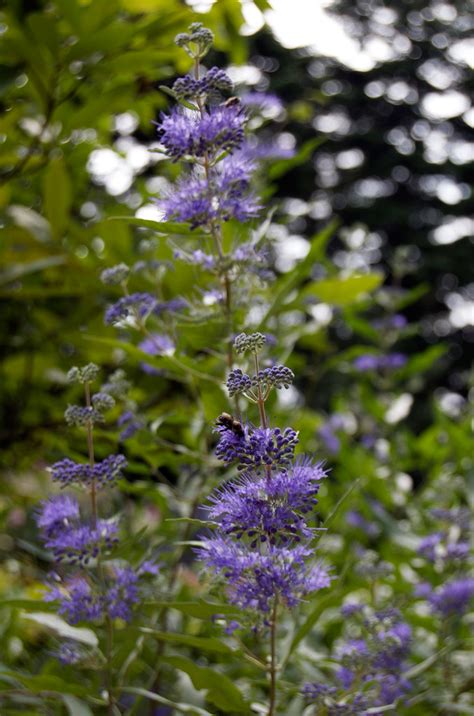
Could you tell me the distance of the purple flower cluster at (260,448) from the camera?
1.00 m

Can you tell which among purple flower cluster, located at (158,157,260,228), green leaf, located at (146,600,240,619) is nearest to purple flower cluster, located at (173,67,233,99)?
purple flower cluster, located at (158,157,260,228)

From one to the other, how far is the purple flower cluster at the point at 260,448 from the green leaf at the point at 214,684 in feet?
1.26

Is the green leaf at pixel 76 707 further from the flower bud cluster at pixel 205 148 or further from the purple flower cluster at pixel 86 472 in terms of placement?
the flower bud cluster at pixel 205 148

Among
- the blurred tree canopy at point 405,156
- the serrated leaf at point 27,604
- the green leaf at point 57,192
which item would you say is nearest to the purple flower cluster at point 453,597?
the serrated leaf at point 27,604

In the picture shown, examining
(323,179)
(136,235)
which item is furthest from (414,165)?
(136,235)

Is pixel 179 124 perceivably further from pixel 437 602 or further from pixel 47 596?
pixel 437 602

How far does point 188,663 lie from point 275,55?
35.3 feet

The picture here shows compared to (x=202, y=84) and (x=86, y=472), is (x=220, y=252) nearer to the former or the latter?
(x=202, y=84)

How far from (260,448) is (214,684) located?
0.45 metres

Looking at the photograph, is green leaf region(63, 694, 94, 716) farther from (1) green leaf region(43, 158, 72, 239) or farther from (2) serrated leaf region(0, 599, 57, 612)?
(1) green leaf region(43, 158, 72, 239)

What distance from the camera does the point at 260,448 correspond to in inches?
39.4

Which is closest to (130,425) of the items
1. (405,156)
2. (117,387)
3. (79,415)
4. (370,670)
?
(117,387)

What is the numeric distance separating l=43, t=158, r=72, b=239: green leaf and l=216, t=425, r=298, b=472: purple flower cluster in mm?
1453

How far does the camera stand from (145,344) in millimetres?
1658
